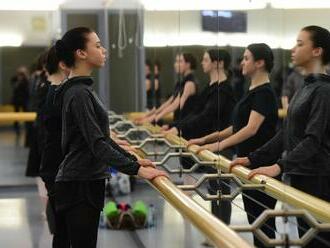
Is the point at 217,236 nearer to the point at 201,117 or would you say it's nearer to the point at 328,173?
the point at 328,173

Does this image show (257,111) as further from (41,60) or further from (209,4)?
(41,60)

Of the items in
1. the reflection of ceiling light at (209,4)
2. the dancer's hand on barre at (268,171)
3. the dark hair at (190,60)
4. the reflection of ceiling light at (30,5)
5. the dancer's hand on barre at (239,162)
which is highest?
the reflection of ceiling light at (30,5)

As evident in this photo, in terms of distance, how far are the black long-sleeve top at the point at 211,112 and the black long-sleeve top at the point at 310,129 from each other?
907 millimetres

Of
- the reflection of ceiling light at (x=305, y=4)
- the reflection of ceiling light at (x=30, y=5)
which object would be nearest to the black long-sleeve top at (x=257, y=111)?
the reflection of ceiling light at (x=305, y=4)

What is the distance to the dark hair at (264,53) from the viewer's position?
280 centimetres

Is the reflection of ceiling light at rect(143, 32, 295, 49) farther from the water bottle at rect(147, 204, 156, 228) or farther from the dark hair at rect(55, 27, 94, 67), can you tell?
the water bottle at rect(147, 204, 156, 228)

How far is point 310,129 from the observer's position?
2.38m

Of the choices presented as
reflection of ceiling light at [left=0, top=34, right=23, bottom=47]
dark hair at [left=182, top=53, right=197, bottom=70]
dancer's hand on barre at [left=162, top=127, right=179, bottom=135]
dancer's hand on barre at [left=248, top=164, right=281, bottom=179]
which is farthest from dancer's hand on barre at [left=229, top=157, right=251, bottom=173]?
reflection of ceiling light at [left=0, top=34, right=23, bottom=47]

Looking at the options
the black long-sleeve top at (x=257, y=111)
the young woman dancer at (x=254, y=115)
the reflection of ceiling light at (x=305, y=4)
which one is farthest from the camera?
the black long-sleeve top at (x=257, y=111)

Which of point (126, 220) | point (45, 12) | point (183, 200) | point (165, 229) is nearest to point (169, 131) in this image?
point (165, 229)

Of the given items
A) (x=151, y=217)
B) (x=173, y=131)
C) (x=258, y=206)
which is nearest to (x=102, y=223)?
(x=151, y=217)

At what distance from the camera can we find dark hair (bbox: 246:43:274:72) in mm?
2797

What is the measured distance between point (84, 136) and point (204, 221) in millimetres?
1049

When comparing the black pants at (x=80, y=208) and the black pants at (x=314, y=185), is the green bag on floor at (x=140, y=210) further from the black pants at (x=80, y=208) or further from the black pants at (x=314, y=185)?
the black pants at (x=314, y=185)
